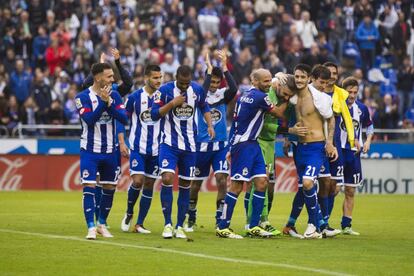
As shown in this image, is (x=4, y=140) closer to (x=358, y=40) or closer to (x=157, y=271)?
(x=358, y=40)

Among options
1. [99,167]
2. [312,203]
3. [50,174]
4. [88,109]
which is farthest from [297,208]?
[50,174]

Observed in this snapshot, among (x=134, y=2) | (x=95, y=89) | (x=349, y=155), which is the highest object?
(x=134, y=2)

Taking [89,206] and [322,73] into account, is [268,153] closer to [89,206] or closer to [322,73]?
[322,73]

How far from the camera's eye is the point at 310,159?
1672cm

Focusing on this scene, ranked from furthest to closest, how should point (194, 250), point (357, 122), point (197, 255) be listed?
point (357, 122) < point (194, 250) < point (197, 255)

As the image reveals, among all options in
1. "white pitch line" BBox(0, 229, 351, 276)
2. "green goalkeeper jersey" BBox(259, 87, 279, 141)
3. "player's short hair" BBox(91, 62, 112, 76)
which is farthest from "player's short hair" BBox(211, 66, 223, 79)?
"white pitch line" BBox(0, 229, 351, 276)

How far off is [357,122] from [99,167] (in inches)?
188

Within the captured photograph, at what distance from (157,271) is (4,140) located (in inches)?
717

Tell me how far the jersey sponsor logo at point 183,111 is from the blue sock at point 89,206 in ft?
5.52

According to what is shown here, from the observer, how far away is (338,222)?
2030 centimetres

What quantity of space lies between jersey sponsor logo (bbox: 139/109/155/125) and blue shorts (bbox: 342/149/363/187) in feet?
10.7

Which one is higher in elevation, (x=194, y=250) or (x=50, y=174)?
(x=194, y=250)

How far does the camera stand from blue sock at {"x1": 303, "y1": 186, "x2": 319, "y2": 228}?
654 inches

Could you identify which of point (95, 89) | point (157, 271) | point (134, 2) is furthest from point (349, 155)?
point (134, 2)
